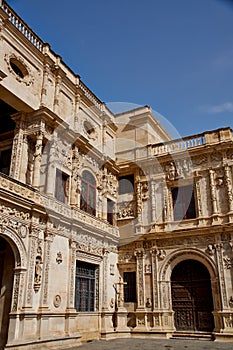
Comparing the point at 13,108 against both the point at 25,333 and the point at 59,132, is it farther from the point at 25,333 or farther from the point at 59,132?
the point at 25,333

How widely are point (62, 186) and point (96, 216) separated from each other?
2.81 meters

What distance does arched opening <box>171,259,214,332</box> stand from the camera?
15070mm

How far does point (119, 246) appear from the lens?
17609 millimetres

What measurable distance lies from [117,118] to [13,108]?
8509 mm

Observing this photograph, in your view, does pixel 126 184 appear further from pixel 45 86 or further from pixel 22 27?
pixel 22 27

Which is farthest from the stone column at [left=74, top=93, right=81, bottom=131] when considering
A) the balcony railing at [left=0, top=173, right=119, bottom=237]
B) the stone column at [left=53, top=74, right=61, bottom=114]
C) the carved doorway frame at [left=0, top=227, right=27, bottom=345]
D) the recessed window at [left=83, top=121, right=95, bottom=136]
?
the carved doorway frame at [left=0, top=227, right=27, bottom=345]

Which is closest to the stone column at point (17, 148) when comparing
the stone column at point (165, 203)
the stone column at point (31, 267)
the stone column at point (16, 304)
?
the stone column at point (31, 267)

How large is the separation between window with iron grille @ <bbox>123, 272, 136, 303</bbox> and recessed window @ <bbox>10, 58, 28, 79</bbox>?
10419 millimetres

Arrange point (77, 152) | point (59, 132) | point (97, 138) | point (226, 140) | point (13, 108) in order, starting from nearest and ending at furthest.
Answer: point (13, 108) → point (59, 132) → point (77, 152) → point (226, 140) → point (97, 138)

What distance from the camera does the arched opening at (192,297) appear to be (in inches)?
593

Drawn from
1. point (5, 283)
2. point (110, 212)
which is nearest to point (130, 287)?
point (110, 212)

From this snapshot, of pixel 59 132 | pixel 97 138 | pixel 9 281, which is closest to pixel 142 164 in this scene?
pixel 97 138

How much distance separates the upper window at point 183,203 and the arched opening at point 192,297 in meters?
2.17

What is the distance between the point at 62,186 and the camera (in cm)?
1449
